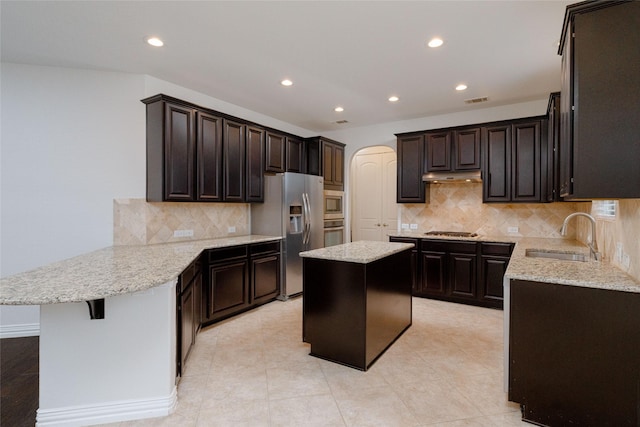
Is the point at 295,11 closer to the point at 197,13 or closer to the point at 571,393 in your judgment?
the point at 197,13

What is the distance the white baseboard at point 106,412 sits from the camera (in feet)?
6.10

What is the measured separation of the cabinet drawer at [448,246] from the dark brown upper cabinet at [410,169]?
2.33 feet

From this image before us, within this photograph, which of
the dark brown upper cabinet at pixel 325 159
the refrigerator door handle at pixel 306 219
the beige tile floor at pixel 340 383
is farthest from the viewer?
the dark brown upper cabinet at pixel 325 159

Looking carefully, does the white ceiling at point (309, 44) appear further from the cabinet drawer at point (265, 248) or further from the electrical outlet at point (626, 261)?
the cabinet drawer at point (265, 248)

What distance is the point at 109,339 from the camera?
6.40 feet

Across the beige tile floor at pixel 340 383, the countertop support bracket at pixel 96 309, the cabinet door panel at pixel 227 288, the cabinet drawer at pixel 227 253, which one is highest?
the cabinet drawer at pixel 227 253

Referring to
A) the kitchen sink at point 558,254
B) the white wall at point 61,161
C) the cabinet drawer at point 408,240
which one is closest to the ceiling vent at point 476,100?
the cabinet drawer at point 408,240

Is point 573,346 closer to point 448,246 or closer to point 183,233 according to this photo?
point 448,246


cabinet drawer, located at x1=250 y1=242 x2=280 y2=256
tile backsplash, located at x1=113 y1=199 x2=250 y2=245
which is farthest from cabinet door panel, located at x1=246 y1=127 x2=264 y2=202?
cabinet drawer, located at x1=250 y1=242 x2=280 y2=256

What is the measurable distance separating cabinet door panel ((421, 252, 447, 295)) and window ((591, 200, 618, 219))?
1703 millimetres

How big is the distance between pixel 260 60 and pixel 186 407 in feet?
9.64

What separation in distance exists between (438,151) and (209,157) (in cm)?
313

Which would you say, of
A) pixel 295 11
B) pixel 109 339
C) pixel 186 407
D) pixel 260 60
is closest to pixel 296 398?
pixel 186 407

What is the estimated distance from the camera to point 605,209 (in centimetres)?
270
